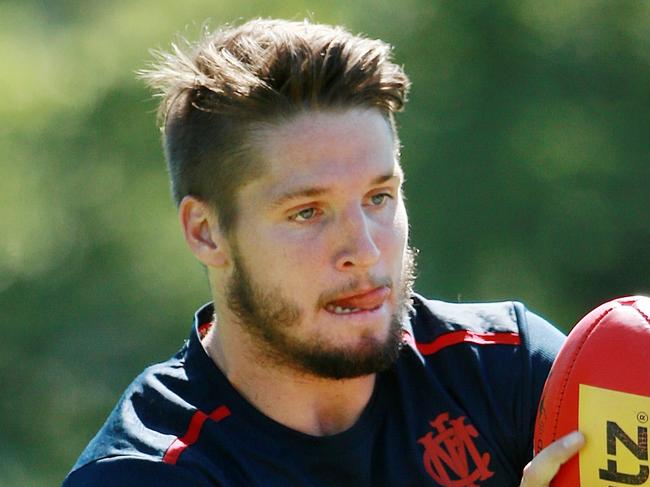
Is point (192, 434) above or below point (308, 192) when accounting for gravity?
below

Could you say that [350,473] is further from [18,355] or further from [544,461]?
[18,355]

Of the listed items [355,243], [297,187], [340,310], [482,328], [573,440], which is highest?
[297,187]

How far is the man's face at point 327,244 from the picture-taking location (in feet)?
8.55

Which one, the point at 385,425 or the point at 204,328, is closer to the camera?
the point at 385,425

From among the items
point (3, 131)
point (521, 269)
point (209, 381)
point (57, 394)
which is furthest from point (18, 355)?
point (209, 381)

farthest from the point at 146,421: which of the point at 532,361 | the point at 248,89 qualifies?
the point at 532,361

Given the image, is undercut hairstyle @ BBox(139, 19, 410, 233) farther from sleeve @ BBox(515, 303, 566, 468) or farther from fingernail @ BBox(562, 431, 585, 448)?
fingernail @ BBox(562, 431, 585, 448)

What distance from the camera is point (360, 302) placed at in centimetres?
262

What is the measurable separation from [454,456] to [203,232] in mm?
663

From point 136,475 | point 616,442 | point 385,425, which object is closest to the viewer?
point 616,442

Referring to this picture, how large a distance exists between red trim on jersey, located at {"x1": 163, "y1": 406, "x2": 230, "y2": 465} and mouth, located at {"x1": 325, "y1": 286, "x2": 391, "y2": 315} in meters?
0.28

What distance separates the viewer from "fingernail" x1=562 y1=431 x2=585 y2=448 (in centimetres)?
238

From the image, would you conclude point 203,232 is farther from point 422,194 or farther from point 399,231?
point 422,194

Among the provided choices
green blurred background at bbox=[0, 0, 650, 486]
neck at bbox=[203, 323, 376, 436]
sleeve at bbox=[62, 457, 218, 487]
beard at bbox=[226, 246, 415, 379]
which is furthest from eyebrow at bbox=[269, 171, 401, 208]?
green blurred background at bbox=[0, 0, 650, 486]
